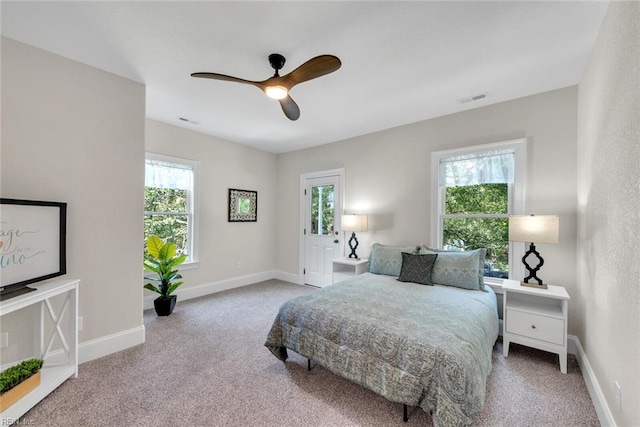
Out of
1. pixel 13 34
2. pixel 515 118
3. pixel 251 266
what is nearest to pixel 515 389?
pixel 515 118

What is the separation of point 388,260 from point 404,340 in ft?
5.67

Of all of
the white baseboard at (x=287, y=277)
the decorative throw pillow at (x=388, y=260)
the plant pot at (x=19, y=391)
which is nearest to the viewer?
the plant pot at (x=19, y=391)

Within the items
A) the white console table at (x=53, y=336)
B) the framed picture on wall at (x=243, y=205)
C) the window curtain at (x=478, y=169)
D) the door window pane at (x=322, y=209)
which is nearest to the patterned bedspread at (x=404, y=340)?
the window curtain at (x=478, y=169)

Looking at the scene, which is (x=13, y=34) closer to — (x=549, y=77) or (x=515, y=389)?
(x=549, y=77)

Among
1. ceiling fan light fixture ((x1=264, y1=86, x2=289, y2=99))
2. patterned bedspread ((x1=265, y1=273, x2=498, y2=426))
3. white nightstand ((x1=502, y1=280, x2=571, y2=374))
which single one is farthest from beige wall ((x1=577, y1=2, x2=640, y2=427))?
ceiling fan light fixture ((x1=264, y1=86, x2=289, y2=99))

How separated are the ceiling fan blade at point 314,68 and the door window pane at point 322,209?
2868 mm

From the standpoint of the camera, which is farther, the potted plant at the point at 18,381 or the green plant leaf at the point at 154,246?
the green plant leaf at the point at 154,246

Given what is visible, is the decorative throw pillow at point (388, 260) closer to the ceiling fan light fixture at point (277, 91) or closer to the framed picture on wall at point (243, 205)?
the ceiling fan light fixture at point (277, 91)

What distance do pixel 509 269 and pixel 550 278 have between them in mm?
357

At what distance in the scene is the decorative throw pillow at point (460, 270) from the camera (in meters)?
2.78

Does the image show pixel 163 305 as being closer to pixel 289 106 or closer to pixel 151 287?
pixel 151 287

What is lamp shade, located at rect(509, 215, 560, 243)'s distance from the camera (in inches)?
92.7

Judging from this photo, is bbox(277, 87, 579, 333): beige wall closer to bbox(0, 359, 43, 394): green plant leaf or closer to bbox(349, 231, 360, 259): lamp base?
bbox(349, 231, 360, 259): lamp base

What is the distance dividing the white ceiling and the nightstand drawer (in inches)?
89.8
